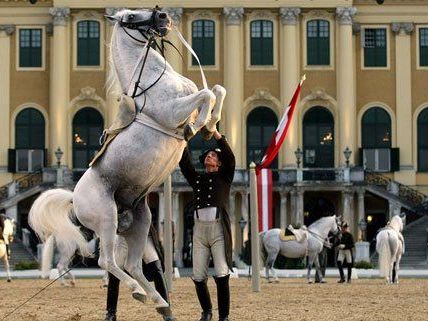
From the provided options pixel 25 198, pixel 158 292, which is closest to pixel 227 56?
pixel 25 198

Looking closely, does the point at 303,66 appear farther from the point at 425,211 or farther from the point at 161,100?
the point at 161,100

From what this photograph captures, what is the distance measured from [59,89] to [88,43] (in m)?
2.76

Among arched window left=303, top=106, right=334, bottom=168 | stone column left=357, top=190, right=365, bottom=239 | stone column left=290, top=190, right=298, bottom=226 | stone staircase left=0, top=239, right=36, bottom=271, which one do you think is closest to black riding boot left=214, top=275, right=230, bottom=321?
stone staircase left=0, top=239, right=36, bottom=271

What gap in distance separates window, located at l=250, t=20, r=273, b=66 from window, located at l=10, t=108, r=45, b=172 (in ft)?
35.4

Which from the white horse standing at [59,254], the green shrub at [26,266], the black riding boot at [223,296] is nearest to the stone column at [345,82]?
the green shrub at [26,266]

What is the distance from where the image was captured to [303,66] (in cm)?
6631

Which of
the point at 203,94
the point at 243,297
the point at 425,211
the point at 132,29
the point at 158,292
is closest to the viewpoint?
the point at 203,94

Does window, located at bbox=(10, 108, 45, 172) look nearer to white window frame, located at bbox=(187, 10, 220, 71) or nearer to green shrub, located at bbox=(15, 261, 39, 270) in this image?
white window frame, located at bbox=(187, 10, 220, 71)

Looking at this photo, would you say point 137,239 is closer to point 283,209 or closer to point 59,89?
point 283,209

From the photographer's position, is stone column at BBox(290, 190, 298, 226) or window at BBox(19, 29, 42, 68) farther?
window at BBox(19, 29, 42, 68)

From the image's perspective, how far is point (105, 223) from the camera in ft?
44.5

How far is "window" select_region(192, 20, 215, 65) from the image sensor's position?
66312mm

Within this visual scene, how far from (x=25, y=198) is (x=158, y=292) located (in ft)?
161

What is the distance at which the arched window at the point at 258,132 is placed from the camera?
6600 cm
